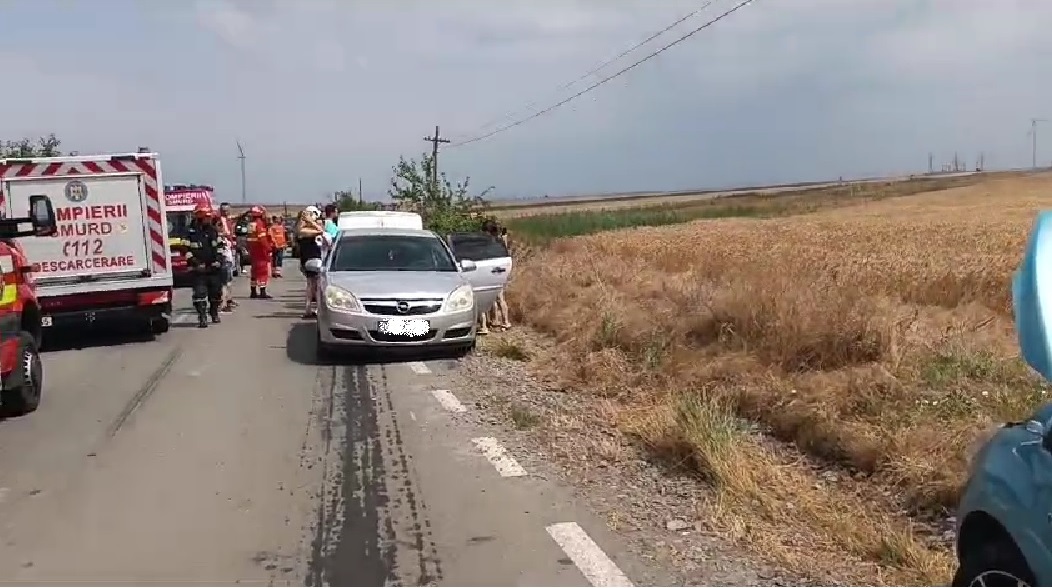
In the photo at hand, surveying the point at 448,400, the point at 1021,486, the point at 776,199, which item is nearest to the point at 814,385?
the point at 448,400

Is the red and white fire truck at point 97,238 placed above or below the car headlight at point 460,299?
above

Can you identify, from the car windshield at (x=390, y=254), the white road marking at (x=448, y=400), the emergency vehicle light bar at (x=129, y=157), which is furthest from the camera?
the emergency vehicle light bar at (x=129, y=157)

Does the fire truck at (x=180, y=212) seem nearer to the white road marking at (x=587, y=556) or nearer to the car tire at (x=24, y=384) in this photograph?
the car tire at (x=24, y=384)

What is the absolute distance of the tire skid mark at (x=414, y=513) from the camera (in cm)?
504

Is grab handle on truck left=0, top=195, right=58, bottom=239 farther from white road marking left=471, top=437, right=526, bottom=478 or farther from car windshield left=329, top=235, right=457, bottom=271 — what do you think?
white road marking left=471, top=437, right=526, bottom=478

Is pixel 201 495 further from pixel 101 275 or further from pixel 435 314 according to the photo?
pixel 101 275

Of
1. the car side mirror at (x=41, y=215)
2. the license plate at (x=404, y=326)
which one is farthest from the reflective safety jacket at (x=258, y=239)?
the car side mirror at (x=41, y=215)

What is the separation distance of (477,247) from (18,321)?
7.26m

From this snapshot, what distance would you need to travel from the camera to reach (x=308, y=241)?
18.3m

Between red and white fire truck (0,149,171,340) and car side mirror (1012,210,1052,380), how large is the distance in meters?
12.7

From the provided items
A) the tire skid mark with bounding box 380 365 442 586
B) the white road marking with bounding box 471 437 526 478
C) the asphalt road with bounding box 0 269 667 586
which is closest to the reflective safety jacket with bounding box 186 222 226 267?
the asphalt road with bounding box 0 269 667 586

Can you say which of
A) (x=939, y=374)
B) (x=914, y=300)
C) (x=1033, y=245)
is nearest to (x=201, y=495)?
(x=1033, y=245)

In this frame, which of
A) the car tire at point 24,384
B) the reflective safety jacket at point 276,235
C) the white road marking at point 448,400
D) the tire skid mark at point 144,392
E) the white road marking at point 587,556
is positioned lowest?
the white road marking at point 448,400

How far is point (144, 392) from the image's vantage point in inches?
402
